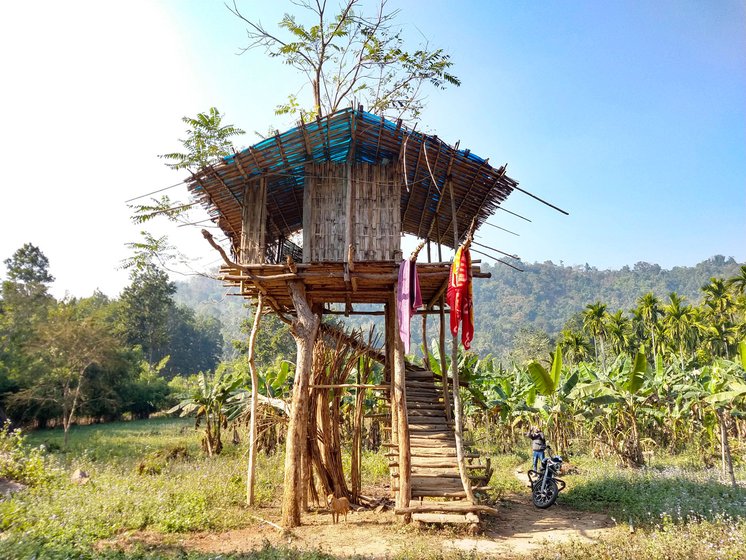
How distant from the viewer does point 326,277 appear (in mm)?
9391

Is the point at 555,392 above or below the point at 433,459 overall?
above

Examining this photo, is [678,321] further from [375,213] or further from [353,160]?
[353,160]

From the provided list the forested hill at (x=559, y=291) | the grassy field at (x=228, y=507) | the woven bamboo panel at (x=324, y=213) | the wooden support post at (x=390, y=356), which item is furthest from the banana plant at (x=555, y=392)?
the forested hill at (x=559, y=291)

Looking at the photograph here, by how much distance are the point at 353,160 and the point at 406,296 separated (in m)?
3.21

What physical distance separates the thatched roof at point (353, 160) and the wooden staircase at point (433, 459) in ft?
14.1

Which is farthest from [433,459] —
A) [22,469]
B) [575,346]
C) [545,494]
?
[575,346]

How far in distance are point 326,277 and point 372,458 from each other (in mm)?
7227

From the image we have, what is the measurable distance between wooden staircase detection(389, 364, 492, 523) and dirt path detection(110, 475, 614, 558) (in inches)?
14.4

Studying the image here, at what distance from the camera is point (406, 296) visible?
27.8 feet

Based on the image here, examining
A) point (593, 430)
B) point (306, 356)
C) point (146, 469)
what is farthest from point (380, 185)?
point (593, 430)

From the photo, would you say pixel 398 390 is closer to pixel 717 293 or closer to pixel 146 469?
pixel 146 469

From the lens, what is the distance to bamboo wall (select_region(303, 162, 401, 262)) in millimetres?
9367

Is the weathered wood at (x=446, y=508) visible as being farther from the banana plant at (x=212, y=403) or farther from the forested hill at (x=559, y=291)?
the forested hill at (x=559, y=291)

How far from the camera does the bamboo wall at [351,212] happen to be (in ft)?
30.7
